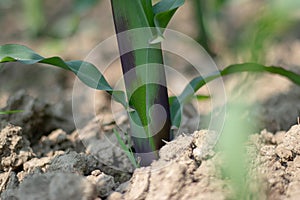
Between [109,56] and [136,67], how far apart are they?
128 centimetres

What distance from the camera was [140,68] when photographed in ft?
4.32

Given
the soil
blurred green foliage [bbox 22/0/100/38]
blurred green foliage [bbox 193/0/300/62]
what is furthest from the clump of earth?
blurred green foliage [bbox 22/0/100/38]

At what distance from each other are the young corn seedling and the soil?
72mm

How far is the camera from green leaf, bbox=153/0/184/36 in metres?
1.29

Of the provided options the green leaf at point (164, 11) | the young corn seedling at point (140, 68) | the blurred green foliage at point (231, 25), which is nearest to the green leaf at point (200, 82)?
the young corn seedling at point (140, 68)

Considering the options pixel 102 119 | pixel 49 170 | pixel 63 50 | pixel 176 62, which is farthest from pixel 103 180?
pixel 63 50

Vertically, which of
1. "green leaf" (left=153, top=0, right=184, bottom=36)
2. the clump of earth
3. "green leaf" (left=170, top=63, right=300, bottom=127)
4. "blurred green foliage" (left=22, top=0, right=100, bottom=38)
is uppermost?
"blurred green foliage" (left=22, top=0, right=100, bottom=38)

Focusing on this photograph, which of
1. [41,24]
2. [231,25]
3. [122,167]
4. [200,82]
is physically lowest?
[122,167]

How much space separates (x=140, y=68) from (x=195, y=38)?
1328mm

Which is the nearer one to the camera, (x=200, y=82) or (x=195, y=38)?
(x=200, y=82)

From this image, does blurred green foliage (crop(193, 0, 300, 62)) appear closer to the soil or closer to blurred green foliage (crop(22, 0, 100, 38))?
the soil

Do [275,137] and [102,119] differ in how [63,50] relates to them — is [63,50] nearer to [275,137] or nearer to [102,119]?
[102,119]

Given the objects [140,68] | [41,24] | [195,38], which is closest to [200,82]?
[140,68]

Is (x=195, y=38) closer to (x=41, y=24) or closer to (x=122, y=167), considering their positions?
(x=41, y=24)
